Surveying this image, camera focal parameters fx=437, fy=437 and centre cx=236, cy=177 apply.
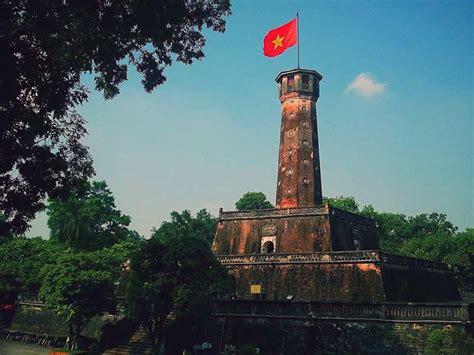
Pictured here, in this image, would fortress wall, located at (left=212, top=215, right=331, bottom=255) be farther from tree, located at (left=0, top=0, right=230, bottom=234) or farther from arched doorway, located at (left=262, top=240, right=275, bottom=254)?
tree, located at (left=0, top=0, right=230, bottom=234)

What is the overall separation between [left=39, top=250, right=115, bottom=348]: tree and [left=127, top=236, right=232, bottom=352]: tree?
393 cm

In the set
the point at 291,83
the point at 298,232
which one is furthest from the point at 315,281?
the point at 291,83

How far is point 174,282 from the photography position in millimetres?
18906

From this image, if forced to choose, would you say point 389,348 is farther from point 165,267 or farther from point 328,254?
point 165,267

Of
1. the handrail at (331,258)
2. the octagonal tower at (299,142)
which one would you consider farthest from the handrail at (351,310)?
the octagonal tower at (299,142)

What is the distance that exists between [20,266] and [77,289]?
14.9m

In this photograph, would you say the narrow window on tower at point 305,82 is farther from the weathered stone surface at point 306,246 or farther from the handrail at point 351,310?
the handrail at point 351,310

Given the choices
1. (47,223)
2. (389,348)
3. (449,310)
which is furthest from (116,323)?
(47,223)

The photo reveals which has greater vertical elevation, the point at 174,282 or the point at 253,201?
the point at 253,201

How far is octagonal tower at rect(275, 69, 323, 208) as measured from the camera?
30797 millimetres

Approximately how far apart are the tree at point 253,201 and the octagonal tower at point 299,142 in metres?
26.7

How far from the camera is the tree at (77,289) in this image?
22.3m

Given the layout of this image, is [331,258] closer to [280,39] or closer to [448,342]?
[448,342]

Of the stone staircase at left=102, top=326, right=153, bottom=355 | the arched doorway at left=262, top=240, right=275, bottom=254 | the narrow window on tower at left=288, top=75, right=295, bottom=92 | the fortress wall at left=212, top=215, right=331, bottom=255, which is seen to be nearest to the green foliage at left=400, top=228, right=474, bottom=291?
the fortress wall at left=212, top=215, right=331, bottom=255
